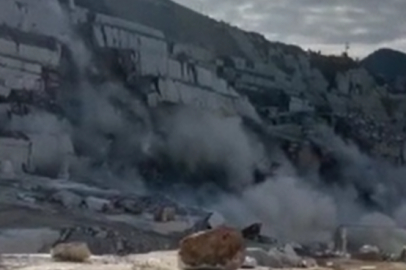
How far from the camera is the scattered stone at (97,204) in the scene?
27906 millimetres

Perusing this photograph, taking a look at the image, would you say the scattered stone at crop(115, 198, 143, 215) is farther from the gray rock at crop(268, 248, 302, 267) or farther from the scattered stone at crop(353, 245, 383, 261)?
the gray rock at crop(268, 248, 302, 267)

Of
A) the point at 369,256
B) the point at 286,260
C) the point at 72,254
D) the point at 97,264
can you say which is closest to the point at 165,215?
the point at 369,256

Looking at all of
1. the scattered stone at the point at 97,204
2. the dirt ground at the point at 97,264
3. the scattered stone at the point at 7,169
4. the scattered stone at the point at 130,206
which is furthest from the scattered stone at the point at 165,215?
the dirt ground at the point at 97,264

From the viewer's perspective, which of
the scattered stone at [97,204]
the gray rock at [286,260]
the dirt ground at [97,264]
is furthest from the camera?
the scattered stone at [97,204]

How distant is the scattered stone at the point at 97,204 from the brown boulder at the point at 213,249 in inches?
729

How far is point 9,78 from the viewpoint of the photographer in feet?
127

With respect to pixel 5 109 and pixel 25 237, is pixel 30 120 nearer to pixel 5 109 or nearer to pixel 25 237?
pixel 5 109

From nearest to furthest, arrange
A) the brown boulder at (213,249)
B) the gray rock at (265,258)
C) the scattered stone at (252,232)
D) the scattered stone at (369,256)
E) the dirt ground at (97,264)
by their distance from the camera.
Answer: the brown boulder at (213,249), the dirt ground at (97,264), the gray rock at (265,258), the scattered stone at (369,256), the scattered stone at (252,232)

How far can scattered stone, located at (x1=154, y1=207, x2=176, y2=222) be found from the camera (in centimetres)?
2797

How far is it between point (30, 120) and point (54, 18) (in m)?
7.01

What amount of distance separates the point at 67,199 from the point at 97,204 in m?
0.92

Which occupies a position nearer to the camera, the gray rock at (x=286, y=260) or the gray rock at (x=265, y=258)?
the gray rock at (x=265, y=258)

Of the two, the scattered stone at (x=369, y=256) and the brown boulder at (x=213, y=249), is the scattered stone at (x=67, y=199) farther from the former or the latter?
the brown boulder at (x=213, y=249)

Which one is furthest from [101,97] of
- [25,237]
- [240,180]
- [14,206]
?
[25,237]
